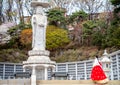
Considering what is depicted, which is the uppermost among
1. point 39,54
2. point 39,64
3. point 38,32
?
point 38,32

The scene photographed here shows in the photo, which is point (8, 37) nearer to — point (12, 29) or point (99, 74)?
point (12, 29)

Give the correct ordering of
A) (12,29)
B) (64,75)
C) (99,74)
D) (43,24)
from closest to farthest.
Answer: (99,74) → (43,24) → (64,75) → (12,29)

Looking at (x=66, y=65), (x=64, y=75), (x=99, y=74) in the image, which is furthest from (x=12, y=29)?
(x=99, y=74)

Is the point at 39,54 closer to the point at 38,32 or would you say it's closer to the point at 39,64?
the point at 39,64

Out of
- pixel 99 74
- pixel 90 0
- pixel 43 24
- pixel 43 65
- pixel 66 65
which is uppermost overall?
pixel 90 0

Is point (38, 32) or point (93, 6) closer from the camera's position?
point (38, 32)

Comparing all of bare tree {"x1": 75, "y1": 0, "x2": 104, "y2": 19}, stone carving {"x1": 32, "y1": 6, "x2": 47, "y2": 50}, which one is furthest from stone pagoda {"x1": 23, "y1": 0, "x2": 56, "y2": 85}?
bare tree {"x1": 75, "y1": 0, "x2": 104, "y2": 19}

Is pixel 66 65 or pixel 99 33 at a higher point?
pixel 99 33

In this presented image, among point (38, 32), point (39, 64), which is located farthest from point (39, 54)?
point (38, 32)

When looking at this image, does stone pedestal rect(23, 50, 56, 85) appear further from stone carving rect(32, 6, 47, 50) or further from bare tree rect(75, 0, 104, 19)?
bare tree rect(75, 0, 104, 19)

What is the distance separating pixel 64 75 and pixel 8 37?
10727 mm

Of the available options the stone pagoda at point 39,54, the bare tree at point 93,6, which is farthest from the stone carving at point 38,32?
the bare tree at point 93,6

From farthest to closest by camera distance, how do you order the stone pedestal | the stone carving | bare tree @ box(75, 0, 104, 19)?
bare tree @ box(75, 0, 104, 19) < the stone carving < the stone pedestal

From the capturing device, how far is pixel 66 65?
22016 millimetres
